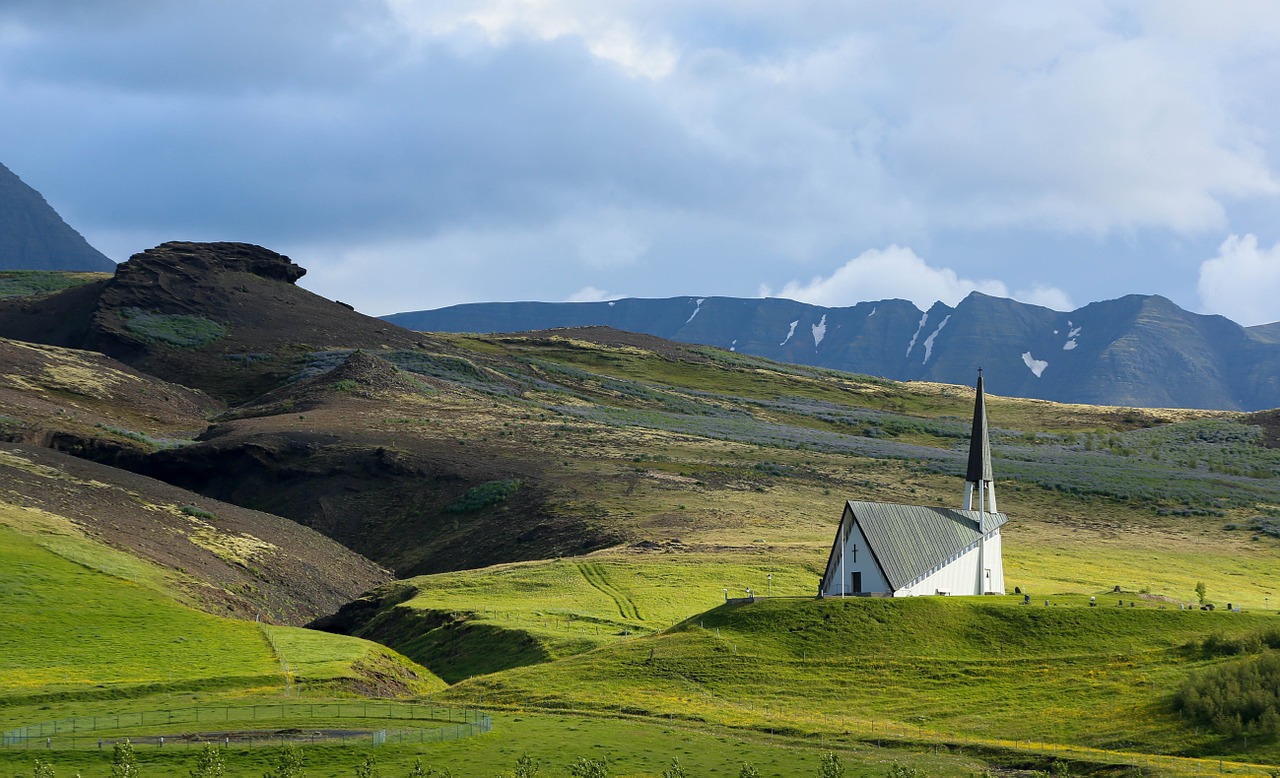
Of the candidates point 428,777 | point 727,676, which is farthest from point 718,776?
point 727,676

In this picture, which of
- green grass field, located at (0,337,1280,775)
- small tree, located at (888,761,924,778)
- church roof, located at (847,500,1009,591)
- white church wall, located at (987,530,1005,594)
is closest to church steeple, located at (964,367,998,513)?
white church wall, located at (987,530,1005,594)

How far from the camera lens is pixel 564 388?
189250 mm

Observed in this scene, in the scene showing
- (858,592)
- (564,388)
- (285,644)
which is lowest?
(285,644)

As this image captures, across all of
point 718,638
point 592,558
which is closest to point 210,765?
point 718,638

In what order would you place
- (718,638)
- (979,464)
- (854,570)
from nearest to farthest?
(718,638) < (854,570) < (979,464)

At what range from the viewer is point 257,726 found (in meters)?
48.4

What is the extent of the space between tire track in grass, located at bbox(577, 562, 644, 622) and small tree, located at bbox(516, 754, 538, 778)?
29397mm

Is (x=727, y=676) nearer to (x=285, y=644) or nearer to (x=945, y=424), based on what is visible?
(x=285, y=644)

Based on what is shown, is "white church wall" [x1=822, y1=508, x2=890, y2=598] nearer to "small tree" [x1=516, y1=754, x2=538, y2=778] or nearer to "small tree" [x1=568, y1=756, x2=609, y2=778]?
"small tree" [x1=568, y1=756, x2=609, y2=778]

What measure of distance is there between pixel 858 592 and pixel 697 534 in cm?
3346

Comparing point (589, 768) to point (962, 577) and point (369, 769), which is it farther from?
point (962, 577)

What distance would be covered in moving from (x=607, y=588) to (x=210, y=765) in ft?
129

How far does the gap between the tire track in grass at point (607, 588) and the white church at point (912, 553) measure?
1122 centimetres

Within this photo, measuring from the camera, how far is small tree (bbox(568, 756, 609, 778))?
Answer: 39.6 meters
